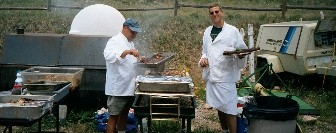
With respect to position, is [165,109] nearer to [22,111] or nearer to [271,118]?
[271,118]

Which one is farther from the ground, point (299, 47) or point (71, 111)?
point (299, 47)

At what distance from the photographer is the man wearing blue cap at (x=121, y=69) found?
5395 mm

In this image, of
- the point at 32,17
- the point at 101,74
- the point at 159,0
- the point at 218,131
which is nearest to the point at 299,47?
the point at 218,131

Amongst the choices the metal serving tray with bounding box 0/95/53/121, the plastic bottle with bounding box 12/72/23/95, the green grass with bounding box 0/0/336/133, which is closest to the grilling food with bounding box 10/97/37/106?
the metal serving tray with bounding box 0/95/53/121

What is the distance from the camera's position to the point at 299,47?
909 centimetres

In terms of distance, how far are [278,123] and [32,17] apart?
1223 cm

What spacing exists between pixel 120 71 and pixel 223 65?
1473mm

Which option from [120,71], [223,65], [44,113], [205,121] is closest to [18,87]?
[44,113]

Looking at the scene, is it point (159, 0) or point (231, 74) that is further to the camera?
A: point (159, 0)

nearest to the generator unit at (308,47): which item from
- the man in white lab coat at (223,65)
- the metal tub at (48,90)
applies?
the man in white lab coat at (223,65)

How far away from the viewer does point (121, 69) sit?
17.9 feet

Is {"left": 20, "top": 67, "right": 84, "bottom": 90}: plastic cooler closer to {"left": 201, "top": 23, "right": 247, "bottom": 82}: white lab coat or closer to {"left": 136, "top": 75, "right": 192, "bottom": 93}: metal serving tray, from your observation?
{"left": 136, "top": 75, "right": 192, "bottom": 93}: metal serving tray

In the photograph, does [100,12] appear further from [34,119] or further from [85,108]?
[34,119]

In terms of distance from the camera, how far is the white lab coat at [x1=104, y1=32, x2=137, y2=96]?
5.43 m
